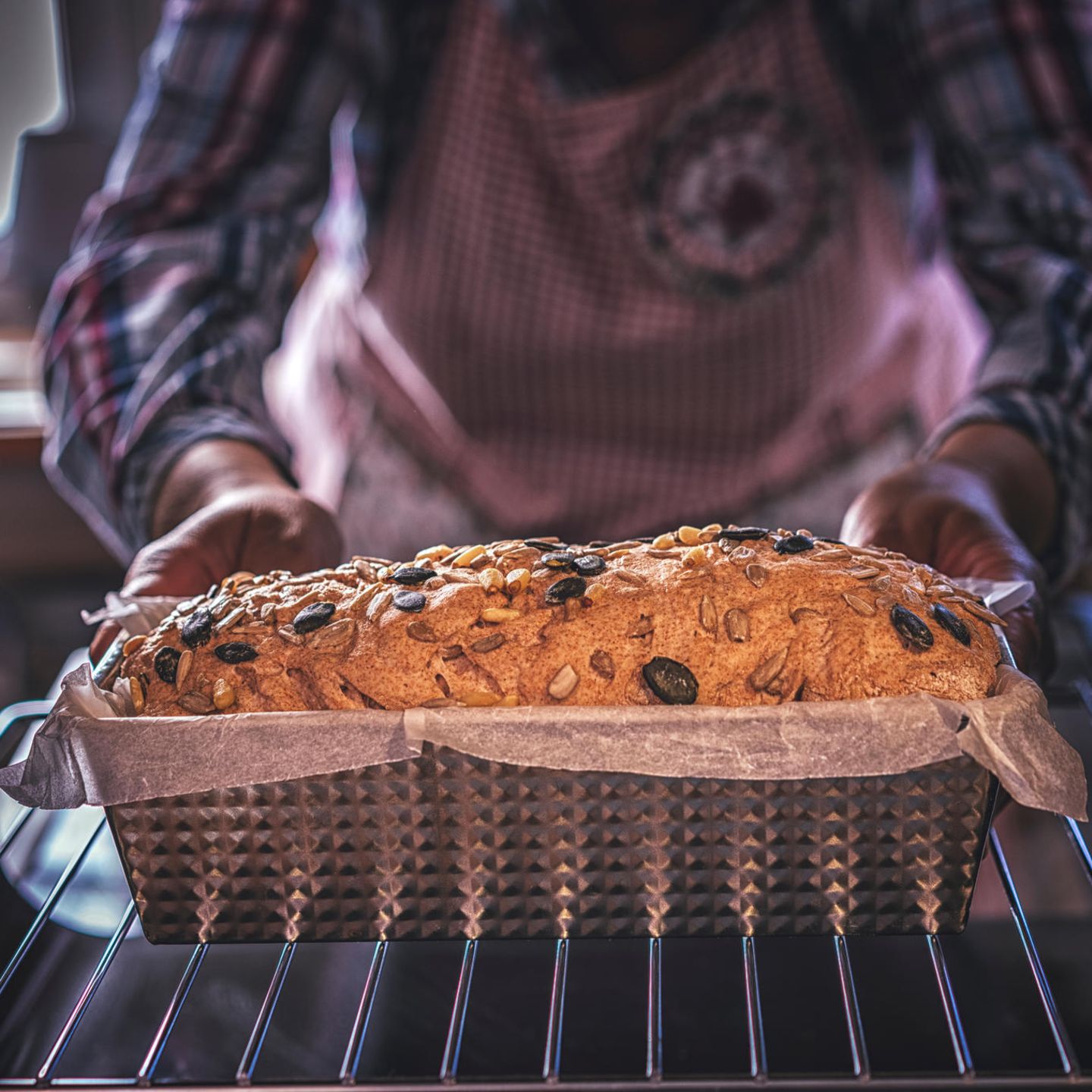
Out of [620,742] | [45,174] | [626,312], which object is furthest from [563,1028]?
[45,174]

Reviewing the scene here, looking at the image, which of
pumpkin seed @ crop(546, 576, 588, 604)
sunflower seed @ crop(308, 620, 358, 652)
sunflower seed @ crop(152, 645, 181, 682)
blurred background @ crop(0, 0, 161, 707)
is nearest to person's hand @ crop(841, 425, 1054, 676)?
pumpkin seed @ crop(546, 576, 588, 604)

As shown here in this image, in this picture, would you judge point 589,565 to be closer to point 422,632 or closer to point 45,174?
point 422,632

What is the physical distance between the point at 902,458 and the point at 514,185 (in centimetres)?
59

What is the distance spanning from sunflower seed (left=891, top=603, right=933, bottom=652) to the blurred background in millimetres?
1388

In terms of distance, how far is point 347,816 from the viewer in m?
0.72

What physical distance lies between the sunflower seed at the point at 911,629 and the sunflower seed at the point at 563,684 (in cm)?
21

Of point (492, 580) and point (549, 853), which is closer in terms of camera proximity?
point (549, 853)

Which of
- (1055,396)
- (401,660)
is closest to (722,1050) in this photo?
(401,660)

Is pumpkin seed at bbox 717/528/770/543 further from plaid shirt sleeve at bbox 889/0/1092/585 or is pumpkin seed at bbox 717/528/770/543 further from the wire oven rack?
plaid shirt sleeve at bbox 889/0/1092/585

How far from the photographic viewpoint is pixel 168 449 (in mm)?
1211

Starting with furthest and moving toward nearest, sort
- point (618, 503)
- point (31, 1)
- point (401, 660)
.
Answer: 1. point (31, 1)
2. point (618, 503)
3. point (401, 660)

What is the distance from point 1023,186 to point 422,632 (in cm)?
91

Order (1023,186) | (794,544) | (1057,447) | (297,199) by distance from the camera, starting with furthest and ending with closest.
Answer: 1. (297,199)
2. (1023,186)
3. (1057,447)
4. (794,544)

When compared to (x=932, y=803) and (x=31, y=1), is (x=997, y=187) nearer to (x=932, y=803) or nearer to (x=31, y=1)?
(x=932, y=803)
